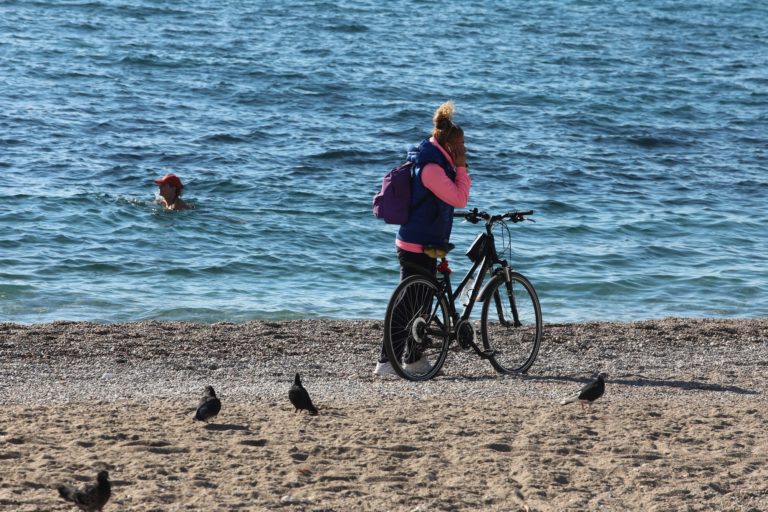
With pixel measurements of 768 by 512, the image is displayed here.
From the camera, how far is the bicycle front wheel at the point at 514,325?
8.70 meters

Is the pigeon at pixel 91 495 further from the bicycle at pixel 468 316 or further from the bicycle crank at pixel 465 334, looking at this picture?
the bicycle crank at pixel 465 334

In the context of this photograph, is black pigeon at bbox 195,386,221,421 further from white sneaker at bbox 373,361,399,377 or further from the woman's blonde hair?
the woman's blonde hair

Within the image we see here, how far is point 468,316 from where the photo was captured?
335 inches

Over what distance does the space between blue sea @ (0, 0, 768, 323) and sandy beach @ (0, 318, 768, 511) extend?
96.6 inches

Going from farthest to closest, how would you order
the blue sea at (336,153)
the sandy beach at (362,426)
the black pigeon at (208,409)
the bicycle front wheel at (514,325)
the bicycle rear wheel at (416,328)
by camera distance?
the blue sea at (336,153) < the bicycle front wheel at (514,325) < the bicycle rear wheel at (416,328) < the black pigeon at (208,409) < the sandy beach at (362,426)

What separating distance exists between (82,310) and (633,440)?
21.8 feet

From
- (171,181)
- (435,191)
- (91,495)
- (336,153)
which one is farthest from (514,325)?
(336,153)

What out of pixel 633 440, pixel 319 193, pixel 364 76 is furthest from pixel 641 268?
pixel 364 76

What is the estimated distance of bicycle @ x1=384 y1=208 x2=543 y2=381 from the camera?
820 cm

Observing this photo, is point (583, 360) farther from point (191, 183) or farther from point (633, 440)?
point (191, 183)

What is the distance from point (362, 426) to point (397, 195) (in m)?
1.88

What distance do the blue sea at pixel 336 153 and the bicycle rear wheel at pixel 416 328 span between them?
3.53 metres

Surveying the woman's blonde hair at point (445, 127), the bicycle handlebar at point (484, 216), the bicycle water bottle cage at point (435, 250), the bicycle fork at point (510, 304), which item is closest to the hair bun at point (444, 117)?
the woman's blonde hair at point (445, 127)

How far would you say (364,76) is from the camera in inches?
1085
